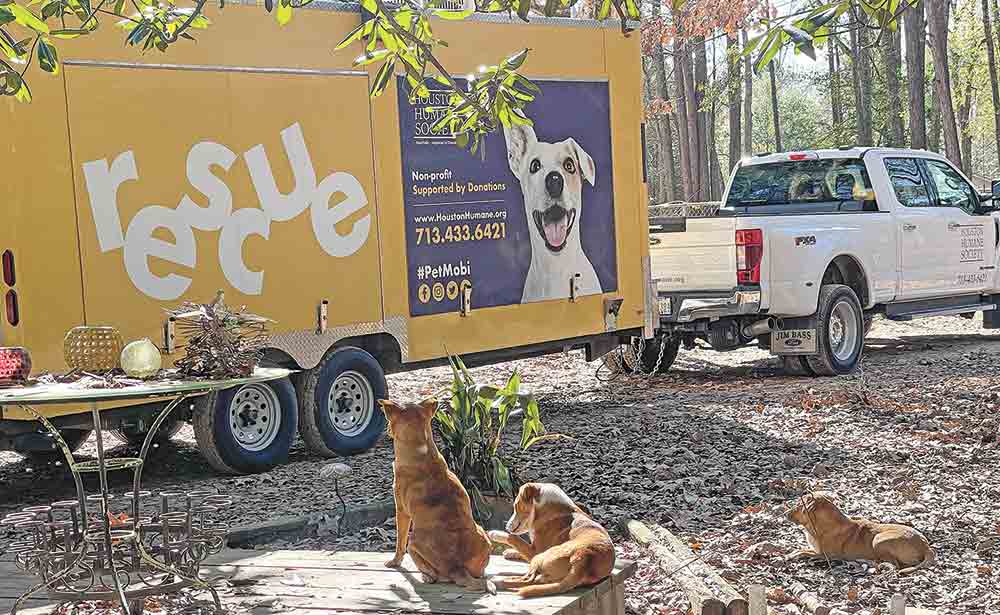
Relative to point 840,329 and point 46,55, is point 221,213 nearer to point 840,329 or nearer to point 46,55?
point 46,55

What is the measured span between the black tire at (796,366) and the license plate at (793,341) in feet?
0.93

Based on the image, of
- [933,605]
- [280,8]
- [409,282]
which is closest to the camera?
[280,8]

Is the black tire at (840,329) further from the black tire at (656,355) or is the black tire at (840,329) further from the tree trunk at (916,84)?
the tree trunk at (916,84)

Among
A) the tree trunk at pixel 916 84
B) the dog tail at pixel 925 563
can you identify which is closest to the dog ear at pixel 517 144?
the dog tail at pixel 925 563

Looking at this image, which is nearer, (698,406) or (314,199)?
(314,199)

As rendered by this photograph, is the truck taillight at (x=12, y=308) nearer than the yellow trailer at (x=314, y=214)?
Yes

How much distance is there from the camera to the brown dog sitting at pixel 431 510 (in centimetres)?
468

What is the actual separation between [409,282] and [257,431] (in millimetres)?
1594

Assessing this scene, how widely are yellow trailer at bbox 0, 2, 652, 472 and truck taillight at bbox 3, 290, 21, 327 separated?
2cm

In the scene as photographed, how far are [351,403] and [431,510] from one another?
509 centimetres

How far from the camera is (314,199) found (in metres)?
9.35

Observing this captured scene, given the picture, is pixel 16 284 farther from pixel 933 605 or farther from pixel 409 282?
pixel 933 605

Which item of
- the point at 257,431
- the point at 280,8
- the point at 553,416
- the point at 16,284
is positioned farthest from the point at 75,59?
the point at 553,416

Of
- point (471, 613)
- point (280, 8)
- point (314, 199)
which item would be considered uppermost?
point (280, 8)
